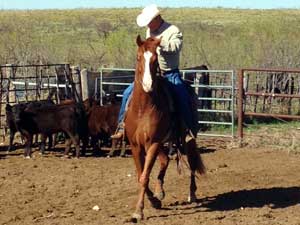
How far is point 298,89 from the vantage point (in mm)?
20219

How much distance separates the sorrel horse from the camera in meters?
8.69

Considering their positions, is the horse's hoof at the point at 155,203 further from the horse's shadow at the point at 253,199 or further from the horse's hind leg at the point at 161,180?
the horse's shadow at the point at 253,199

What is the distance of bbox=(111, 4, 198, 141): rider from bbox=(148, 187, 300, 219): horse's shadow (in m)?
0.89

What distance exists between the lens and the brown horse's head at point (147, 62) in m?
8.61

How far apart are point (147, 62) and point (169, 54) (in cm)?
98

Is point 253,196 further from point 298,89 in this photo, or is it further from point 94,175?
point 298,89

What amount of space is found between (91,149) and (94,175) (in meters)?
3.50

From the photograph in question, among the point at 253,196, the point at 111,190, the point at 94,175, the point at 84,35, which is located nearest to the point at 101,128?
the point at 94,175

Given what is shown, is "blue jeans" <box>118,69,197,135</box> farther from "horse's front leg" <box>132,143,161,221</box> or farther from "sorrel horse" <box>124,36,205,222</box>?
"horse's front leg" <box>132,143,161,221</box>

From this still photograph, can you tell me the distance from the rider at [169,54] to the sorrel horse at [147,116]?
32 centimetres

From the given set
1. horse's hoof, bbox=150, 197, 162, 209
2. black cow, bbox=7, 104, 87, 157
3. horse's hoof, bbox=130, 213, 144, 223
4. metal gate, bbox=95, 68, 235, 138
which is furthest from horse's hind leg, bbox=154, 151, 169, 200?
metal gate, bbox=95, 68, 235, 138

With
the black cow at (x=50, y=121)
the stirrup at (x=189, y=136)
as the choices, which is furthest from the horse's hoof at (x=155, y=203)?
the black cow at (x=50, y=121)

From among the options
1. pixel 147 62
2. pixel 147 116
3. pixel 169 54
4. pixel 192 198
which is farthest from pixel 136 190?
pixel 147 62

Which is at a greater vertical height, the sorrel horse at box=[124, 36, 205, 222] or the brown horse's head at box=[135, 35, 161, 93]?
the brown horse's head at box=[135, 35, 161, 93]
